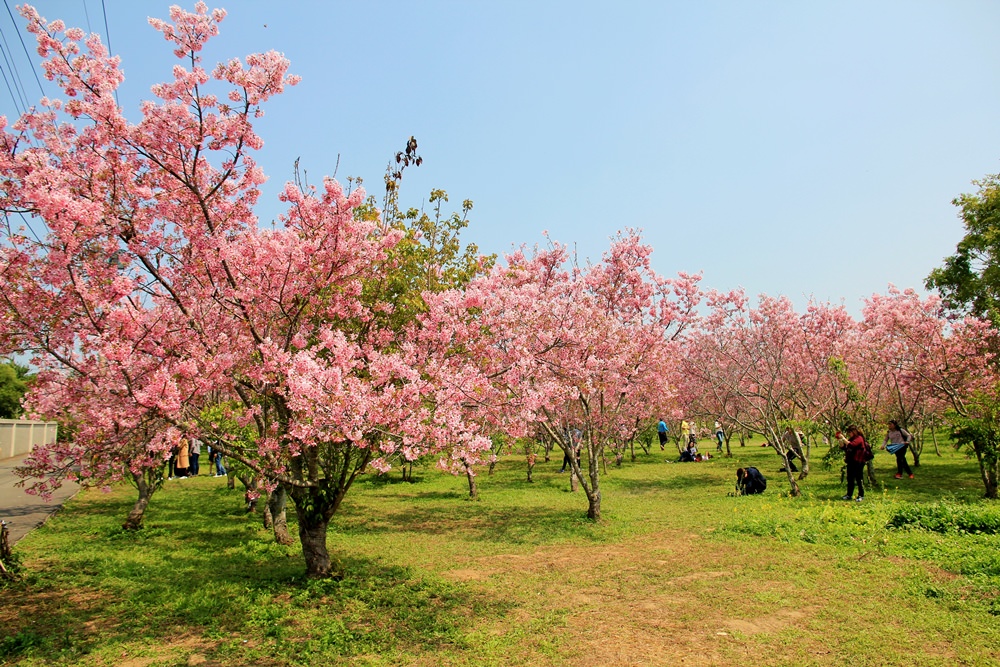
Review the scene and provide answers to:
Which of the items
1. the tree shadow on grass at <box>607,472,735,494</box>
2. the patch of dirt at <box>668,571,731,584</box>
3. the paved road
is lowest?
the tree shadow on grass at <box>607,472,735,494</box>

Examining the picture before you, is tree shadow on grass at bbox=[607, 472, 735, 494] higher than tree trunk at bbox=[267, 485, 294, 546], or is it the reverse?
tree trunk at bbox=[267, 485, 294, 546]

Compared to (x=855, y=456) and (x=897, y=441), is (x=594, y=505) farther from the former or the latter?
(x=897, y=441)

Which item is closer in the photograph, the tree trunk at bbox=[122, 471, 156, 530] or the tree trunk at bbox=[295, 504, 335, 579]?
the tree trunk at bbox=[295, 504, 335, 579]

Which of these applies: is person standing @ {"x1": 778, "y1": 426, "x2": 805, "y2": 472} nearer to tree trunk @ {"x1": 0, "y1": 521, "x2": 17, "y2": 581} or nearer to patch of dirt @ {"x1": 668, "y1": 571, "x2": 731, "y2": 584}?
patch of dirt @ {"x1": 668, "y1": 571, "x2": 731, "y2": 584}

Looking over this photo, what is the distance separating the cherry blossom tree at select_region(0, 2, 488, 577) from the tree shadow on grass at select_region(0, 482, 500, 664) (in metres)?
1.23

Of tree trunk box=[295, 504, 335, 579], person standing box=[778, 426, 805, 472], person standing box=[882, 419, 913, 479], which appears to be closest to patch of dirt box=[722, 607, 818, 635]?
tree trunk box=[295, 504, 335, 579]

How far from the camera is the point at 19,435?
34.5m

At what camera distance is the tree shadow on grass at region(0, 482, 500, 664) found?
6031 millimetres

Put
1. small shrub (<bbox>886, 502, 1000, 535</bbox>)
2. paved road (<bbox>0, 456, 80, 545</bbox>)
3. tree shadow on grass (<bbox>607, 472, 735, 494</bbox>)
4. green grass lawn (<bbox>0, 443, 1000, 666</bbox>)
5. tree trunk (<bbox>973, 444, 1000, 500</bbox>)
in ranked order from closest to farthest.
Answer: green grass lawn (<bbox>0, 443, 1000, 666</bbox>) → small shrub (<bbox>886, 502, 1000, 535</bbox>) → paved road (<bbox>0, 456, 80, 545</bbox>) → tree trunk (<bbox>973, 444, 1000, 500</bbox>) → tree shadow on grass (<bbox>607, 472, 735, 494</bbox>)

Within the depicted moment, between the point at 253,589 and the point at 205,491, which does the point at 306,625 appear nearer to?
the point at 253,589

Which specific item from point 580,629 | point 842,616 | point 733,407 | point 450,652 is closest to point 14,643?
point 450,652

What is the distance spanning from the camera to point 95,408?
5.85 meters

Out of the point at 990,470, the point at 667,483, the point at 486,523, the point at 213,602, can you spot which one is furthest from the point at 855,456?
the point at 213,602

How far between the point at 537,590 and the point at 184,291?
5.89 meters
